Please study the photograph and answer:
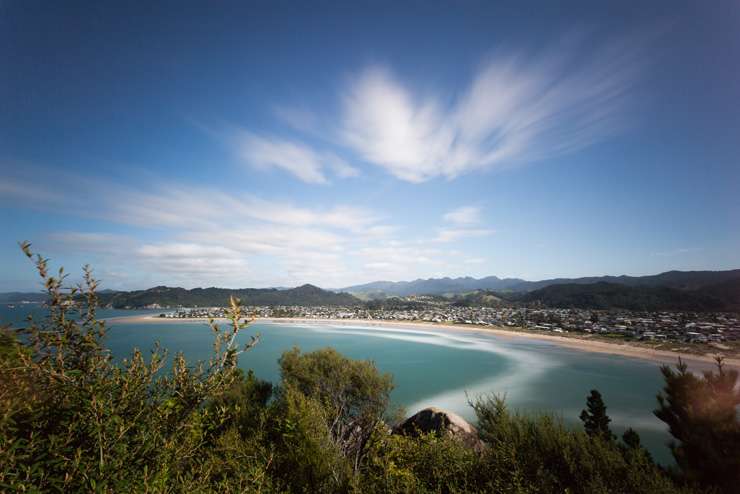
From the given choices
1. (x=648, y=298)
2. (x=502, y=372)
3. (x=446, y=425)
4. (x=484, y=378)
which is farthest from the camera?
(x=648, y=298)

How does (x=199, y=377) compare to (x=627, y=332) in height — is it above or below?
above

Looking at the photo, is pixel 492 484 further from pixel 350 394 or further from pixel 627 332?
pixel 627 332

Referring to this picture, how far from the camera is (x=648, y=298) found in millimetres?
143375

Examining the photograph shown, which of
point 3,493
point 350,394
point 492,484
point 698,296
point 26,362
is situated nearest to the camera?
point 3,493

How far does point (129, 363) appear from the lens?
4.77m

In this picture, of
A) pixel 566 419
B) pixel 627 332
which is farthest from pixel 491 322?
A: pixel 566 419

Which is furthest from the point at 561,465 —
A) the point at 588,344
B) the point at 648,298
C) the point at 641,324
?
the point at 648,298

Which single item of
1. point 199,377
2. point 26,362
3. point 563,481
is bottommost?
point 563,481

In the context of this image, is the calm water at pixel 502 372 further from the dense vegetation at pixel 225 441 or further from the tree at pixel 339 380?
the dense vegetation at pixel 225 441

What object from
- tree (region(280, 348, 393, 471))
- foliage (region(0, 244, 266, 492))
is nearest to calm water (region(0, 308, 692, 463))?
tree (region(280, 348, 393, 471))

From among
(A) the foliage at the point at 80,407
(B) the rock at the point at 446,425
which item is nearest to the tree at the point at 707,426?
(B) the rock at the point at 446,425

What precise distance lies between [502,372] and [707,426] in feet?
188

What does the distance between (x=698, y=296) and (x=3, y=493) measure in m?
199

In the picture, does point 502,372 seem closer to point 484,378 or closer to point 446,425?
point 484,378
